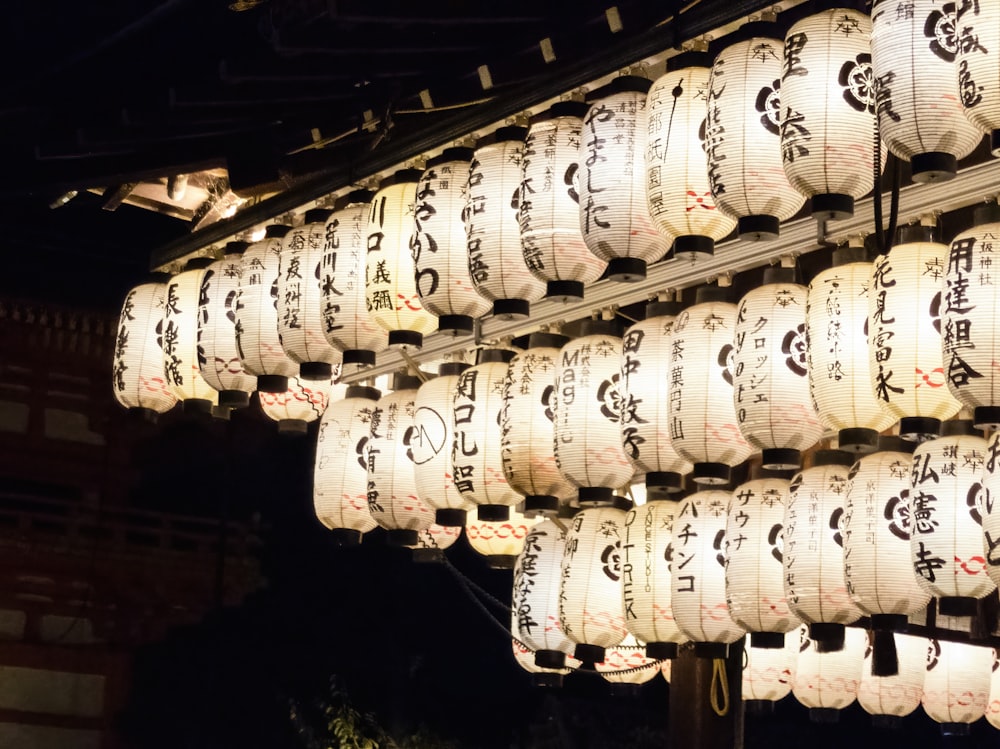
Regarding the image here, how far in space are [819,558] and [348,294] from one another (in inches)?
82.2

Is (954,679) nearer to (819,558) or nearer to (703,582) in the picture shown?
(703,582)

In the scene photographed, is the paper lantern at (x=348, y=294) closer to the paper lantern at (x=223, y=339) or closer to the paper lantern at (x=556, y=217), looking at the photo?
the paper lantern at (x=223, y=339)

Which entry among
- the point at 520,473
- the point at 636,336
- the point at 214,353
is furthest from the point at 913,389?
the point at 214,353

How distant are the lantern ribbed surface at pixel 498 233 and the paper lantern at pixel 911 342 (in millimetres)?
1277

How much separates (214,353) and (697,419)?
8.44ft

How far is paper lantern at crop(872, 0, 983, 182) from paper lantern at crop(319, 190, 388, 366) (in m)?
2.52

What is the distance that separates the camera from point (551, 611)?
6809 millimetres

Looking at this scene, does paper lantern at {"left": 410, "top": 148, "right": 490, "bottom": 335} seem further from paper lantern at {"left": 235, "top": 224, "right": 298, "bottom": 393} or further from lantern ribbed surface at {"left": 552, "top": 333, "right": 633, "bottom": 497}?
paper lantern at {"left": 235, "top": 224, "right": 298, "bottom": 393}

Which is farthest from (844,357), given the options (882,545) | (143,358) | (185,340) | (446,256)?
(143,358)

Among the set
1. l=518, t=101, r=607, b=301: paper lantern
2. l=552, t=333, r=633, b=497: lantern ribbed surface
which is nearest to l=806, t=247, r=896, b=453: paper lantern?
l=518, t=101, r=607, b=301: paper lantern

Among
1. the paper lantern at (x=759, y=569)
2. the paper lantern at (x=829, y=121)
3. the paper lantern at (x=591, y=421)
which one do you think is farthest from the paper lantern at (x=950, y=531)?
the paper lantern at (x=591, y=421)

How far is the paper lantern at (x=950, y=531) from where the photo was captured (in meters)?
4.68

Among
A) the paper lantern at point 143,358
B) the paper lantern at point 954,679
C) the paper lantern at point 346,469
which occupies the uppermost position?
the paper lantern at point 143,358

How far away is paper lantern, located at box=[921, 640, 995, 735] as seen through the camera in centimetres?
809
